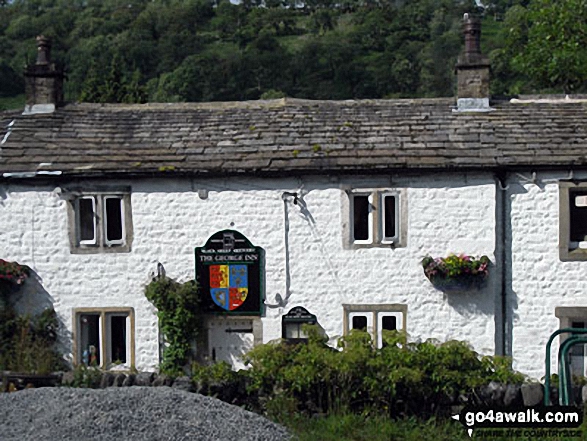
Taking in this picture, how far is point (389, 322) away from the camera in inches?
538

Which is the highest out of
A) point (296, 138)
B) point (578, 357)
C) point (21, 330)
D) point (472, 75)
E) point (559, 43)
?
point (559, 43)

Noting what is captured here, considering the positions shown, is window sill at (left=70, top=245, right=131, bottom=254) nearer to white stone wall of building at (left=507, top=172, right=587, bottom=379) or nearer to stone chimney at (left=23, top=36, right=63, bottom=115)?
stone chimney at (left=23, top=36, right=63, bottom=115)

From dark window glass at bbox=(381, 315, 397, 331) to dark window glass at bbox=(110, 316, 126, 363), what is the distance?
186 inches

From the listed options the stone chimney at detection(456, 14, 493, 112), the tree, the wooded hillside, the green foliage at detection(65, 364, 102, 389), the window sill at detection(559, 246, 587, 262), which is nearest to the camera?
the green foliage at detection(65, 364, 102, 389)

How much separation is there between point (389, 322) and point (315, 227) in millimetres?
2135

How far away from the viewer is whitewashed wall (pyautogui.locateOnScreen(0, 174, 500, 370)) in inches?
532

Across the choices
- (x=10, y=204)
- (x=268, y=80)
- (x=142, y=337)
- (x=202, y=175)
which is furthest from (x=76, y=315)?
(x=268, y=80)

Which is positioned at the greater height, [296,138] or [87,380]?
[296,138]

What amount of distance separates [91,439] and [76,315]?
6.38m

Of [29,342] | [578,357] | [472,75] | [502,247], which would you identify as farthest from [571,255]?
[29,342]

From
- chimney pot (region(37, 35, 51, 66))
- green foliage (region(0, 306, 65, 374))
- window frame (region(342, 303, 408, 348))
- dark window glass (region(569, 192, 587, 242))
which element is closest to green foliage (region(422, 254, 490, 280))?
window frame (region(342, 303, 408, 348))

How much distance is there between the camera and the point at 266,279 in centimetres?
1387

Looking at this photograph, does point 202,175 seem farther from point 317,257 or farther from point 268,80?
point 268,80

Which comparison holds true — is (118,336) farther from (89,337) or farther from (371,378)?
(371,378)
